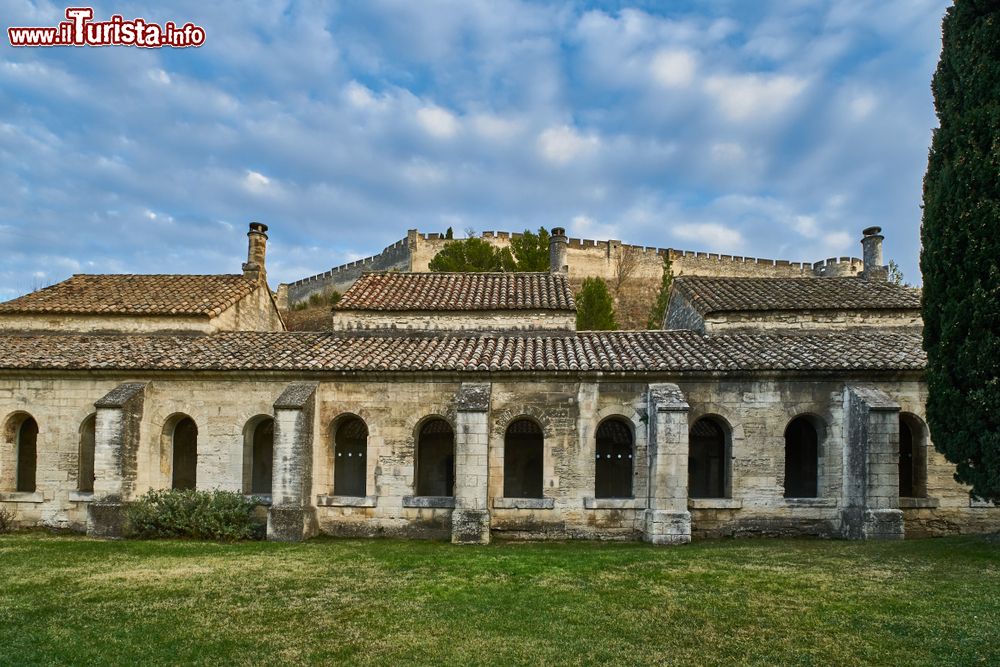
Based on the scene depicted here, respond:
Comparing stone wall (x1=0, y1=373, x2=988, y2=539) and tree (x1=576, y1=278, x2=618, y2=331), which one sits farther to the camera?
tree (x1=576, y1=278, x2=618, y2=331)

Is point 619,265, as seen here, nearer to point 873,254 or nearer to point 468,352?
point 873,254

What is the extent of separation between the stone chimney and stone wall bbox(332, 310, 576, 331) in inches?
465

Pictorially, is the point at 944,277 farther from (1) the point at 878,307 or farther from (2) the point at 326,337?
(2) the point at 326,337

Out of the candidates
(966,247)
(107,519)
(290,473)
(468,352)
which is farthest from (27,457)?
(966,247)

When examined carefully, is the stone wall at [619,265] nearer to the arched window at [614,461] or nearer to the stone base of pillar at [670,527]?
the arched window at [614,461]

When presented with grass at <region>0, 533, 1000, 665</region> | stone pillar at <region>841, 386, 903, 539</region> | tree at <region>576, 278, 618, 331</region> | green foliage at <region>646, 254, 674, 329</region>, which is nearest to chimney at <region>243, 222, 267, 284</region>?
grass at <region>0, 533, 1000, 665</region>

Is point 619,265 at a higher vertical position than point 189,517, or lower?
higher

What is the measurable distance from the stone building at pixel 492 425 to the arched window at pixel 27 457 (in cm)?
122

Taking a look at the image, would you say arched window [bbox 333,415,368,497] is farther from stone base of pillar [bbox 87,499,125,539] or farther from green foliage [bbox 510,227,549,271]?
green foliage [bbox 510,227,549,271]

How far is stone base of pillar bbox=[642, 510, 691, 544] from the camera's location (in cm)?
1536

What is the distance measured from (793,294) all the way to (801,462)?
528 cm

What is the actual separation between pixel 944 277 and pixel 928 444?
549cm

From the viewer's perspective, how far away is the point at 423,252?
48.3 meters

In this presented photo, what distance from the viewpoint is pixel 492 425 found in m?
16.7
